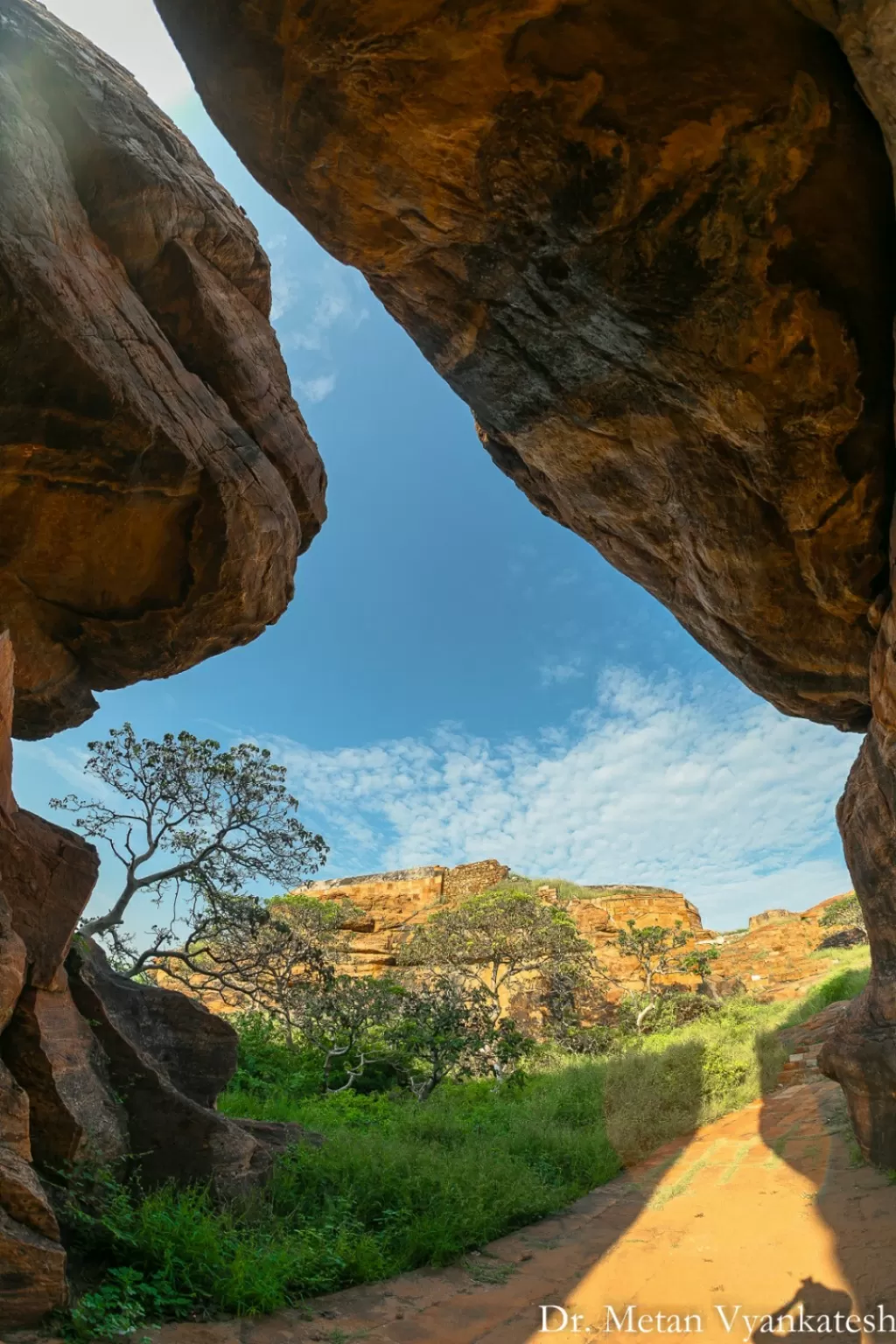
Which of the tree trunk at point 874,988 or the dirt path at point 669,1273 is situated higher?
the tree trunk at point 874,988

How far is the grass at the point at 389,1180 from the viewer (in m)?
5.12

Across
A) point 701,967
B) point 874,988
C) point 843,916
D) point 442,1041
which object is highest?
point 843,916

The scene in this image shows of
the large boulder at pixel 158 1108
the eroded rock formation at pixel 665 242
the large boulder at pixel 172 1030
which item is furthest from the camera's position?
the large boulder at pixel 172 1030

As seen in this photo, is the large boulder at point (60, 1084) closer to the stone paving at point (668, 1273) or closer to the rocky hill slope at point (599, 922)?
the stone paving at point (668, 1273)

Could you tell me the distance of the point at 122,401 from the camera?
6785 mm

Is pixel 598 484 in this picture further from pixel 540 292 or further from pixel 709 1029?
pixel 709 1029

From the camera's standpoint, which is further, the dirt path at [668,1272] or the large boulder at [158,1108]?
the large boulder at [158,1108]

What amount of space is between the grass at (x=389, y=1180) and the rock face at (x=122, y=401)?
19.5 feet

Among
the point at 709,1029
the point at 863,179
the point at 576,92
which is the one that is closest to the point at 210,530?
the point at 576,92

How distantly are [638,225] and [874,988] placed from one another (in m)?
7.04

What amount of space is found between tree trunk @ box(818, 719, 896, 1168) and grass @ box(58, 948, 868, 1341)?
128 inches

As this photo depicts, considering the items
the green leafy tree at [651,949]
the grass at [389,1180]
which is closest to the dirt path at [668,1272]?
the grass at [389,1180]

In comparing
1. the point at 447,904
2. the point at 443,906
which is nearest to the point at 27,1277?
the point at 443,906

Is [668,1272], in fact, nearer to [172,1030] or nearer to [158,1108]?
[158,1108]
